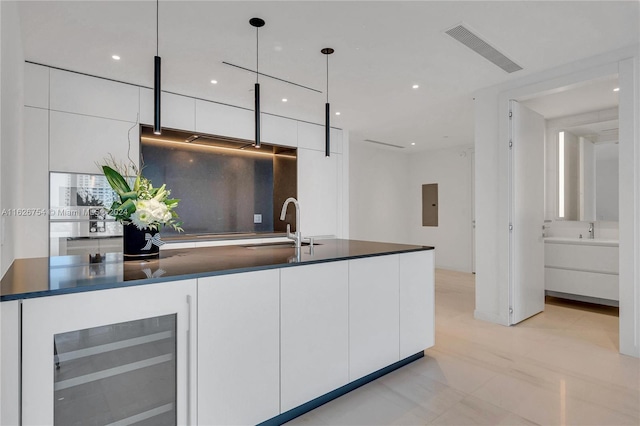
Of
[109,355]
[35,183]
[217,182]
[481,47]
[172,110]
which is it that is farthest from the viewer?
[217,182]

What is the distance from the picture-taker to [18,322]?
→ 3.99 feet

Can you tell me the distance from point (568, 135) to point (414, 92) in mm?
2486

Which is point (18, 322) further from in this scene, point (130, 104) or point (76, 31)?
point (130, 104)

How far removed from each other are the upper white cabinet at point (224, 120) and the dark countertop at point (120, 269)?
2.27 m

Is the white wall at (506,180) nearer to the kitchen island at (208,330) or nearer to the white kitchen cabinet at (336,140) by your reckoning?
the kitchen island at (208,330)

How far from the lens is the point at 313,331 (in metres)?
2.06

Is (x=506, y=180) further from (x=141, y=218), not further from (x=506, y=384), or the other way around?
(x=141, y=218)

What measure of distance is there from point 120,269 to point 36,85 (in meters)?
2.60

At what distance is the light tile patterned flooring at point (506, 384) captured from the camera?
204 centimetres

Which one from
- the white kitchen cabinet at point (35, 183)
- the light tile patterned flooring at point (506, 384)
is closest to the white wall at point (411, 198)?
the light tile patterned flooring at point (506, 384)

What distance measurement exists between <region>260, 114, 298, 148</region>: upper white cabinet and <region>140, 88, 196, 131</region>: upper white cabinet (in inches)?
37.5

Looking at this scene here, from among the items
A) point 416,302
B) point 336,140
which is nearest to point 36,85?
point 336,140

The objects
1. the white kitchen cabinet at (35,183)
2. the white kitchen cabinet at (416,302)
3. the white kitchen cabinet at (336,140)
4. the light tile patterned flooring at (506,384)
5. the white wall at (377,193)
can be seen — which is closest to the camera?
the light tile patterned flooring at (506,384)

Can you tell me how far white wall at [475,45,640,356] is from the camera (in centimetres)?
289
